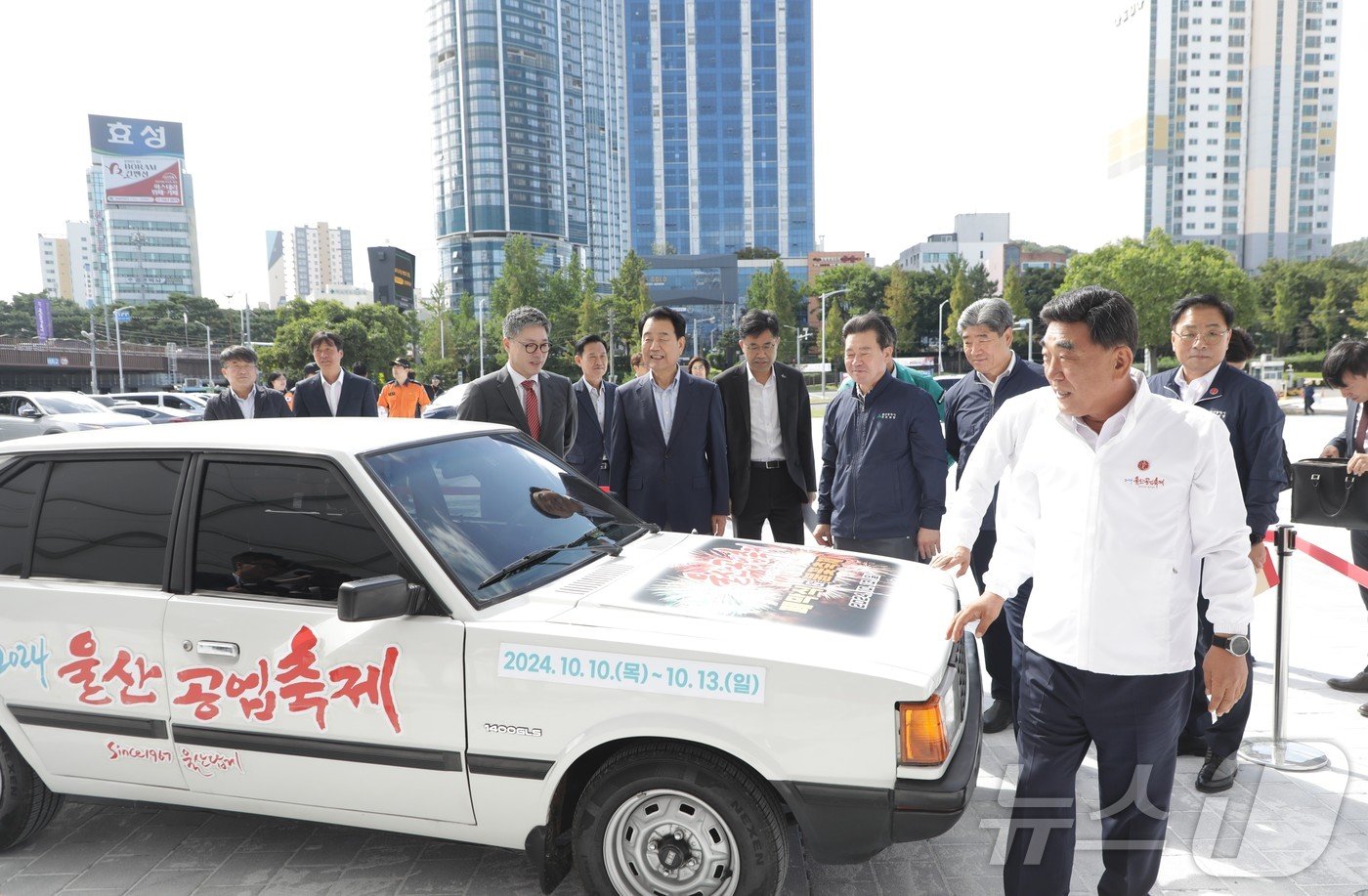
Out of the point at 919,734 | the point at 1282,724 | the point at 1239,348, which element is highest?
the point at 1239,348

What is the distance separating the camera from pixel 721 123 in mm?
139750

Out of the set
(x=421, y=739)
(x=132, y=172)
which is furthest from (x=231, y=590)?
(x=132, y=172)

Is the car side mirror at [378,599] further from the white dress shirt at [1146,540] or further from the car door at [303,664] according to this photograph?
the white dress shirt at [1146,540]

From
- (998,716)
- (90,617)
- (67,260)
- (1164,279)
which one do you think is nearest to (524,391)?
(90,617)

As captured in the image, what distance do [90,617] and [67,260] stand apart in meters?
228

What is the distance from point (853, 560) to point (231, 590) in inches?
92.2

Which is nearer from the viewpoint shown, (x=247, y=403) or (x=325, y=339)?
(x=247, y=403)

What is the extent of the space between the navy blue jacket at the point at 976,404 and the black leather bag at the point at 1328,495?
1431mm

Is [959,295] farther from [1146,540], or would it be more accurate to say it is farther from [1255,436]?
[1146,540]

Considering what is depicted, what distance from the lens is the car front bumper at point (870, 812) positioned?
2.33m

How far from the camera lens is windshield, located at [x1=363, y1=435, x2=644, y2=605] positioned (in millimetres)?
2783

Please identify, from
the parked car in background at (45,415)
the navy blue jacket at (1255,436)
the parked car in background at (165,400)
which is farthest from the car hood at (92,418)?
the navy blue jacket at (1255,436)

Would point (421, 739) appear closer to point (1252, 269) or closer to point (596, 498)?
point (596, 498)

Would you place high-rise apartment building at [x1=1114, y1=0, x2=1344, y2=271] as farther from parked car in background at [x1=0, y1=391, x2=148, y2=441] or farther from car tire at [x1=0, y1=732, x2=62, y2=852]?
car tire at [x1=0, y1=732, x2=62, y2=852]
